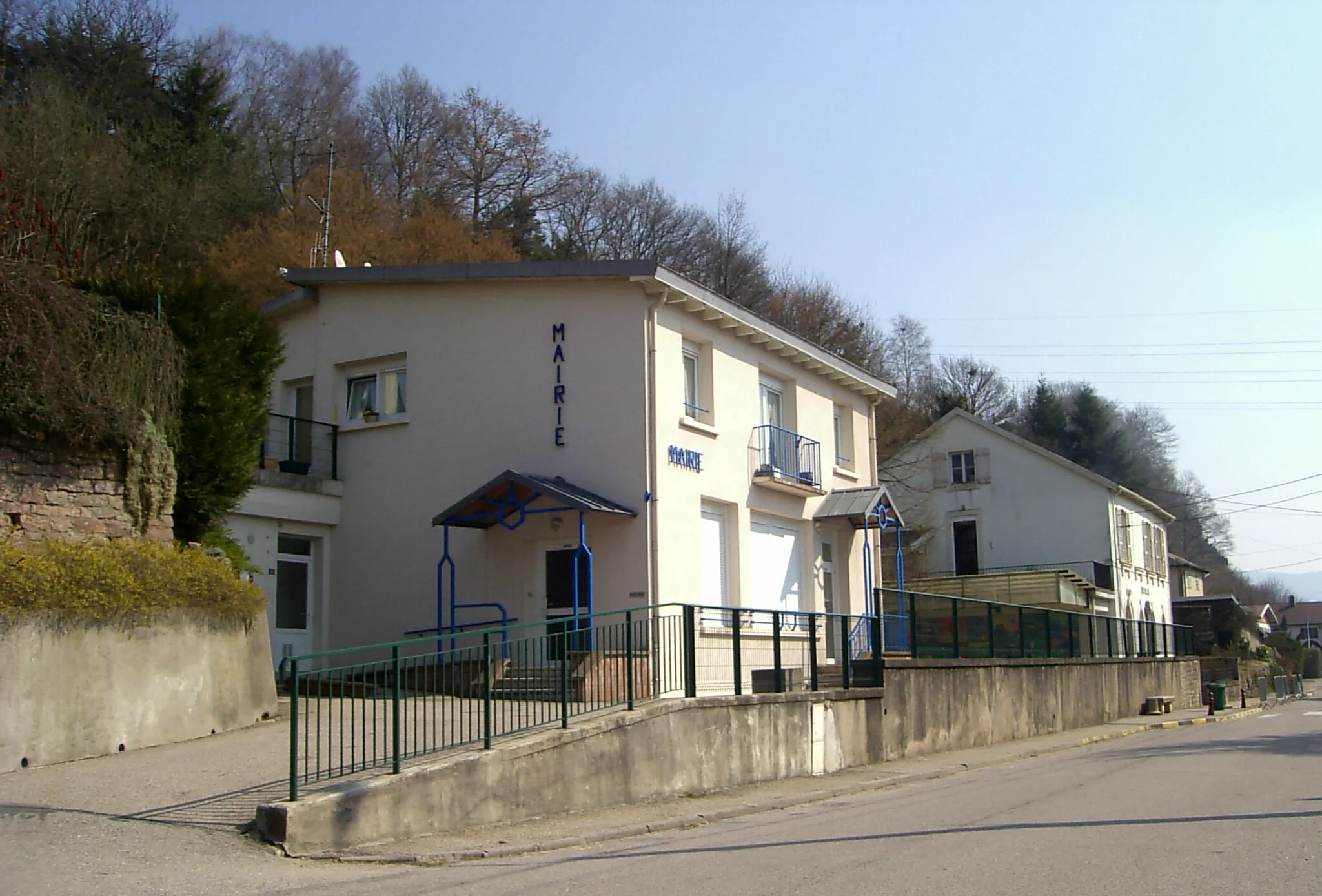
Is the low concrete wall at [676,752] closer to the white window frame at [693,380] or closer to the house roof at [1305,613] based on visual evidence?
the white window frame at [693,380]

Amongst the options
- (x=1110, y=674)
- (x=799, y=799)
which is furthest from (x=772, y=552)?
(x=1110, y=674)

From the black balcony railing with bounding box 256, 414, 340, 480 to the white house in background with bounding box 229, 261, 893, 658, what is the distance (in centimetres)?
4

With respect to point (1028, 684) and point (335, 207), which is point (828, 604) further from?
point (335, 207)

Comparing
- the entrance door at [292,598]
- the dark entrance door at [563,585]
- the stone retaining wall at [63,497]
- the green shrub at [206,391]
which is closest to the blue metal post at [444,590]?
the dark entrance door at [563,585]

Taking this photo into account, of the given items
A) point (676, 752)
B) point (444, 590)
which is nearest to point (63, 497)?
point (676, 752)

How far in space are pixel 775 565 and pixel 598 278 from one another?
6.64 meters

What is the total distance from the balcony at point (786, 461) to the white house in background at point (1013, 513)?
18679mm

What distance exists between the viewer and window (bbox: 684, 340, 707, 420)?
20.9m

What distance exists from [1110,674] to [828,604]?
957cm

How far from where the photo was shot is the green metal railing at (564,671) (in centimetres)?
1066

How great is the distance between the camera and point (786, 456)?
2312 cm

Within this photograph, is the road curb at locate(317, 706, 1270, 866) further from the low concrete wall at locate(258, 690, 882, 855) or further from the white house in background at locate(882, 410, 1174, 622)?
the white house in background at locate(882, 410, 1174, 622)

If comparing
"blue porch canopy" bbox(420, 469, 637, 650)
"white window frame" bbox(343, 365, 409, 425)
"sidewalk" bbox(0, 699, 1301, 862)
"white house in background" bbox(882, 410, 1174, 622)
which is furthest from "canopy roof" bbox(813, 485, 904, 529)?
"white house in background" bbox(882, 410, 1174, 622)

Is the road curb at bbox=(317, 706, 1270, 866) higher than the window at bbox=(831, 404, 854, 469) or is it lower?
lower
